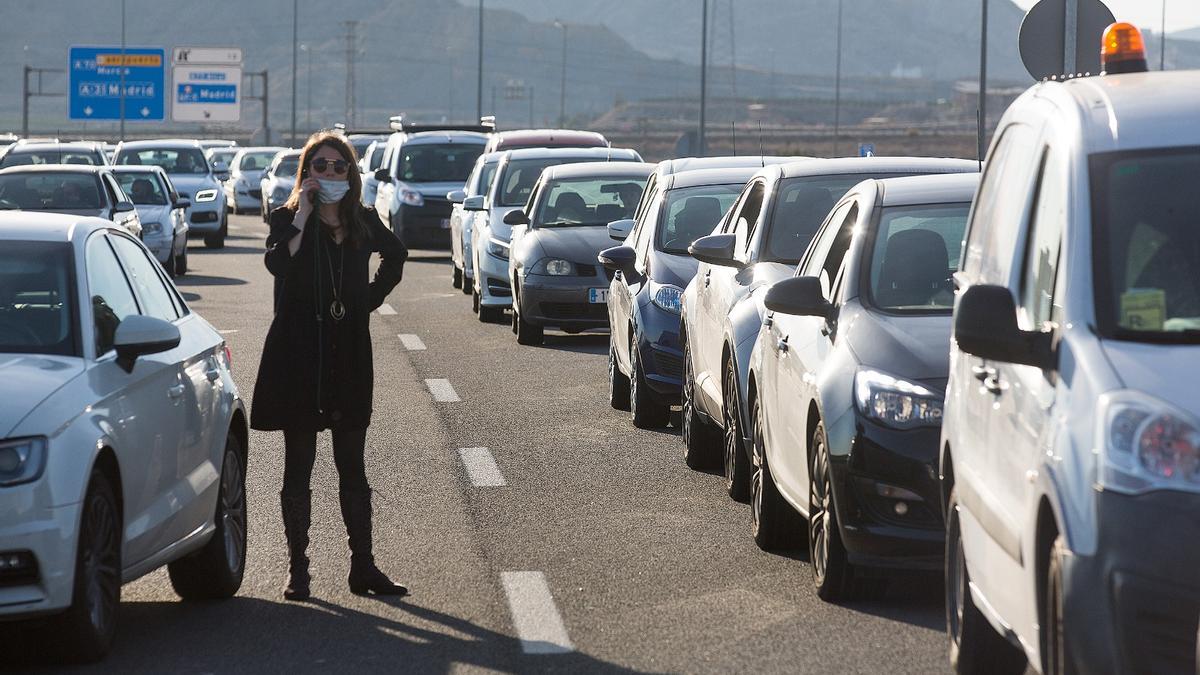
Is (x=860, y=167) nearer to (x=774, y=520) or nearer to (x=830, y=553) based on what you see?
(x=774, y=520)

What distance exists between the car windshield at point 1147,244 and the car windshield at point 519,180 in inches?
721

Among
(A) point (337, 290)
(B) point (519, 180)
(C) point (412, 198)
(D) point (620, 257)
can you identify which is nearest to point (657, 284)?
(D) point (620, 257)

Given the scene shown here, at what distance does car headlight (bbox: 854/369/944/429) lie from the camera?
7312 millimetres

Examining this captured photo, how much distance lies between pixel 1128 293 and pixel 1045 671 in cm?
86

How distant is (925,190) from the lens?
900 cm

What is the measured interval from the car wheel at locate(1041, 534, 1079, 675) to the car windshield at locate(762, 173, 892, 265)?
6.30 meters

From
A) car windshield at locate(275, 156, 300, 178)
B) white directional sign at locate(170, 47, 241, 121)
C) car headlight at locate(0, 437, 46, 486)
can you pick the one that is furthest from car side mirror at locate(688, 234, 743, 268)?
white directional sign at locate(170, 47, 241, 121)

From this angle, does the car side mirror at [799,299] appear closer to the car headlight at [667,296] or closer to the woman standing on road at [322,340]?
the woman standing on road at [322,340]

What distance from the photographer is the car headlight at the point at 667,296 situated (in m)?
13.6

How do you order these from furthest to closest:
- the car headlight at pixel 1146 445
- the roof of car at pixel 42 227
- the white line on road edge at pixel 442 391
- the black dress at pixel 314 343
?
the white line on road edge at pixel 442 391 < the black dress at pixel 314 343 < the roof of car at pixel 42 227 < the car headlight at pixel 1146 445

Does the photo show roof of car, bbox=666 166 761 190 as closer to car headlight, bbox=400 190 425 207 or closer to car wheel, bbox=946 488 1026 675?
car wheel, bbox=946 488 1026 675

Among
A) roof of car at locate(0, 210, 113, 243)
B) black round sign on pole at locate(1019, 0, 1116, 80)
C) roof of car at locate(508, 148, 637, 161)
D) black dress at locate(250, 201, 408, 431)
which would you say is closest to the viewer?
roof of car at locate(0, 210, 113, 243)

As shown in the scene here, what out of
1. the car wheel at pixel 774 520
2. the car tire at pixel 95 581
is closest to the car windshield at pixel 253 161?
the car wheel at pixel 774 520

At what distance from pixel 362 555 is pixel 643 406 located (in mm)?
5605
